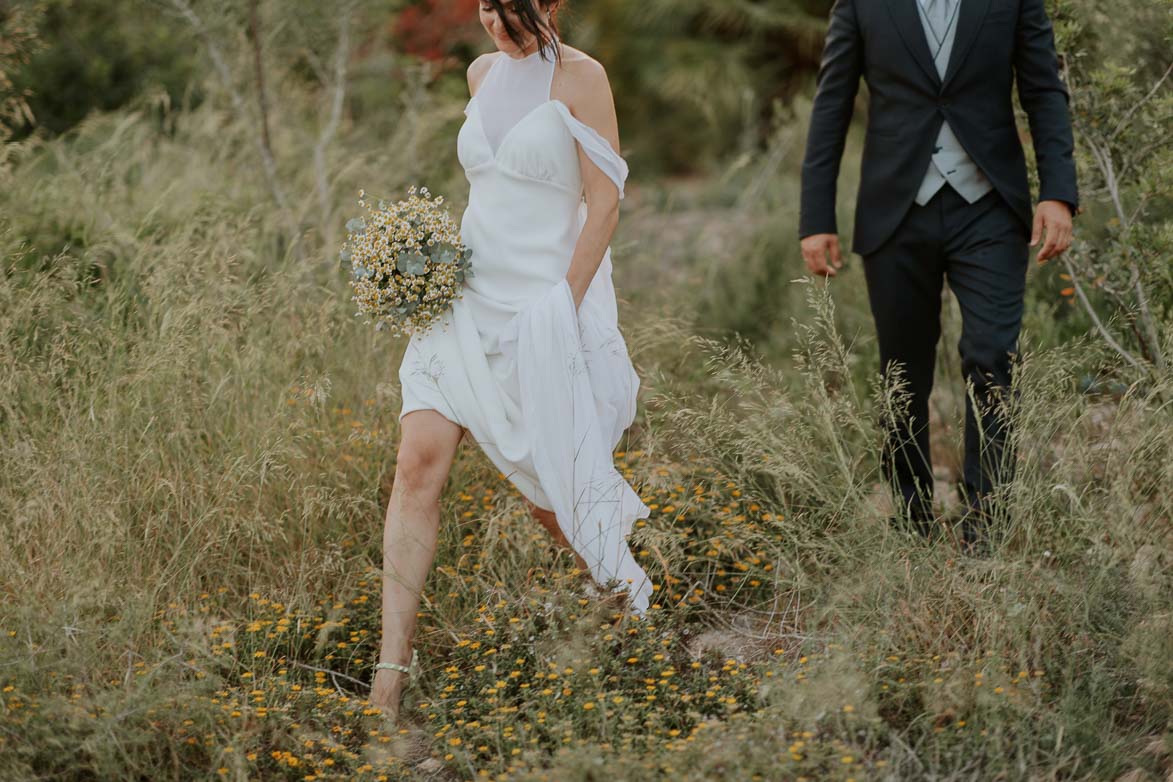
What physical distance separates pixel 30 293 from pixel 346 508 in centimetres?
133

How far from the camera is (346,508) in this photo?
420 cm

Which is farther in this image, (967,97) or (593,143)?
(967,97)

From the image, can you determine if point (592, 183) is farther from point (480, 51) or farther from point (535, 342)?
point (480, 51)

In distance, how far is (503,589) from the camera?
376cm

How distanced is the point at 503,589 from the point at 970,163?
6.71 feet

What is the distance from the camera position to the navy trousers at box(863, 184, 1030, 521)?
3.94 meters

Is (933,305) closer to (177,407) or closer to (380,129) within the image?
(177,407)

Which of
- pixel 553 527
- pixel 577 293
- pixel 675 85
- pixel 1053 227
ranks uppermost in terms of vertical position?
pixel 1053 227

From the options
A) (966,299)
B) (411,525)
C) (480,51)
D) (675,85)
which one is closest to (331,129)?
(411,525)

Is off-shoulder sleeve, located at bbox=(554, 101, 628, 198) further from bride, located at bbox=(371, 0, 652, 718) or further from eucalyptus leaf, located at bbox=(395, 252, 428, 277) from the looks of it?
eucalyptus leaf, located at bbox=(395, 252, 428, 277)

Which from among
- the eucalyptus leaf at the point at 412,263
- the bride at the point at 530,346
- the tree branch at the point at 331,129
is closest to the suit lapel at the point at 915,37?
the bride at the point at 530,346

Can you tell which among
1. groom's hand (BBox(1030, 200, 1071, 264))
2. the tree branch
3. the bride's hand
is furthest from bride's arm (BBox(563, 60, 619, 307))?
the tree branch

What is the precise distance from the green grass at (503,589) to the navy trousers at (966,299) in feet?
0.69

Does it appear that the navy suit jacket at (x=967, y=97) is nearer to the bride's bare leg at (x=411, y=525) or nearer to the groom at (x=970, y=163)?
the groom at (x=970, y=163)
